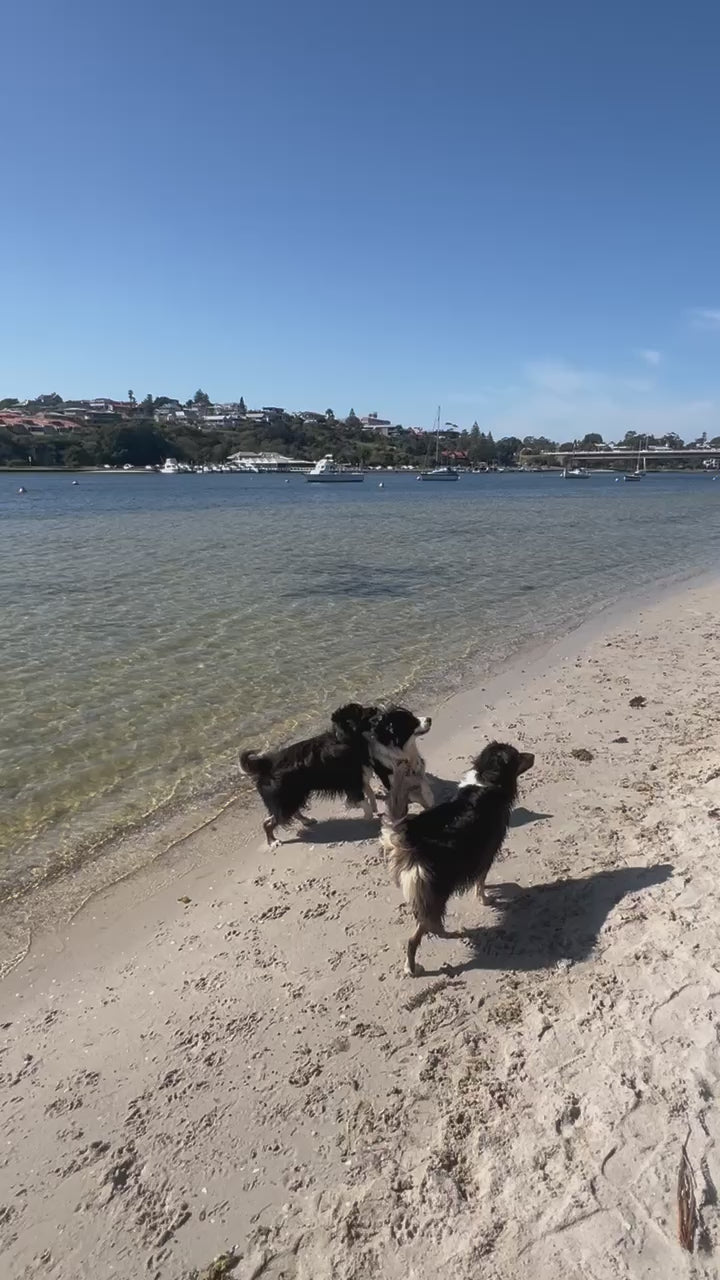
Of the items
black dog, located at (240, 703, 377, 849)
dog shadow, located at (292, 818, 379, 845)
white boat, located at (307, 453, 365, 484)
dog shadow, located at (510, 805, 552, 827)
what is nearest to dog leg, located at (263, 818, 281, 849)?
black dog, located at (240, 703, 377, 849)

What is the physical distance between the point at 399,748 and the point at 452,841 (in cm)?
163

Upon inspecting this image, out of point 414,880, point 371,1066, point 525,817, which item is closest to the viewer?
point 371,1066

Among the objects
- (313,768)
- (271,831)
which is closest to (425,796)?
(313,768)

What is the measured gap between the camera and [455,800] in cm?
446

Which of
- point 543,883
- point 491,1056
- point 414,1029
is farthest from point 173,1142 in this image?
point 543,883

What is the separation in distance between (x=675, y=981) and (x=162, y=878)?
12.3 ft

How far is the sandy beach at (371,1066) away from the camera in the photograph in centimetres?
255

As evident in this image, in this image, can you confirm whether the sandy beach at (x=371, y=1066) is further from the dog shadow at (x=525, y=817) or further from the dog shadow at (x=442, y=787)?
the dog shadow at (x=442, y=787)

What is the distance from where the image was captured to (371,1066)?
345 centimetres

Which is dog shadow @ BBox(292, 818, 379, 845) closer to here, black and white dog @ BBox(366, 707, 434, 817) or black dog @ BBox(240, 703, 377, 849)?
black dog @ BBox(240, 703, 377, 849)

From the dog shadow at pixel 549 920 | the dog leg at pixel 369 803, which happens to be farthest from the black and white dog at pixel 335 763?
the dog shadow at pixel 549 920

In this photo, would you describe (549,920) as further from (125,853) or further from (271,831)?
(125,853)

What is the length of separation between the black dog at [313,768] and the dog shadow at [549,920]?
157 centimetres

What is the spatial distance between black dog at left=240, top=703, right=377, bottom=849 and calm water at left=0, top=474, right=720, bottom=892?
1.39 meters
